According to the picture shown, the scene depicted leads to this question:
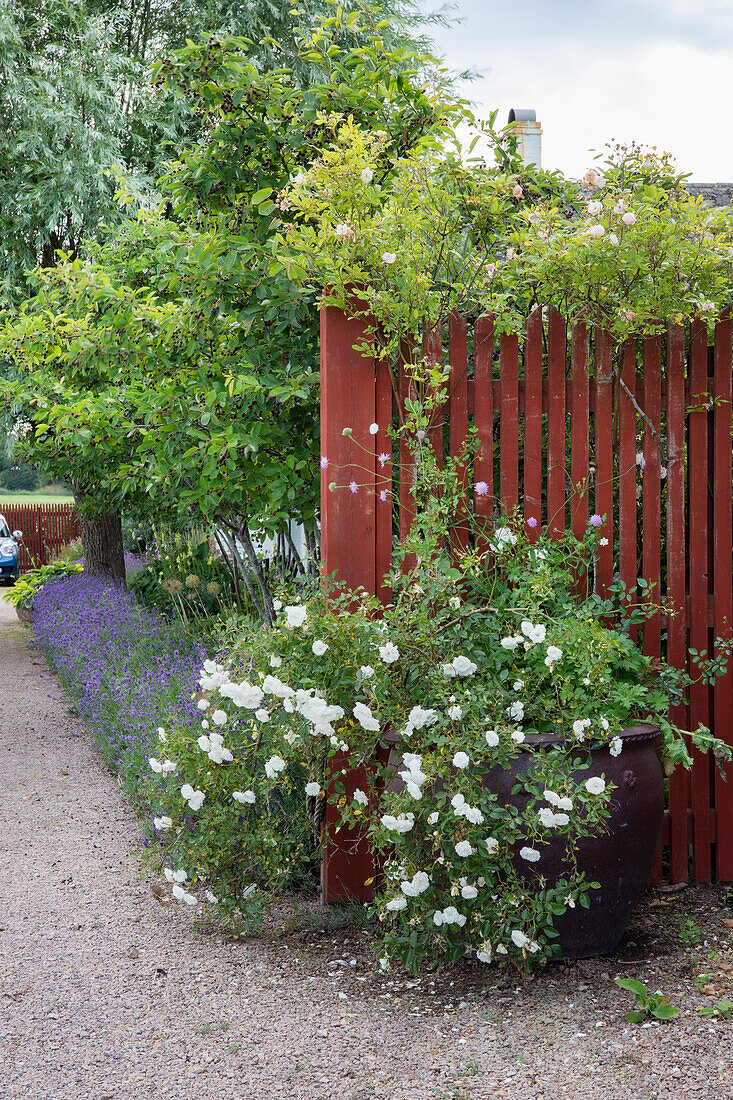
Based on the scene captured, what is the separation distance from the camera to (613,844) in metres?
2.69

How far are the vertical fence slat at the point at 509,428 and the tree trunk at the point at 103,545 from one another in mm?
7361

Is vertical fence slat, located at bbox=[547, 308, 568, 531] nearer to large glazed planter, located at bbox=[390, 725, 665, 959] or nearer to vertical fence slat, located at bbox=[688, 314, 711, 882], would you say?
vertical fence slat, located at bbox=[688, 314, 711, 882]

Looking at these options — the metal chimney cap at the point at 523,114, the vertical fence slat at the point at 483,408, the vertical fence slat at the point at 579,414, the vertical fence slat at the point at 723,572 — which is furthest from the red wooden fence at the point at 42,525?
the vertical fence slat at the point at 723,572

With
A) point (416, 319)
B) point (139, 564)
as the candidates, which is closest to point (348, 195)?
point (416, 319)

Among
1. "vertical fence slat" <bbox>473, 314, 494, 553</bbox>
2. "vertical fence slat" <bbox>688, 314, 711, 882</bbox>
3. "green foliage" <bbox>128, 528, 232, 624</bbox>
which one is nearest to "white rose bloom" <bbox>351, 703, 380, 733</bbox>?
"vertical fence slat" <bbox>473, 314, 494, 553</bbox>

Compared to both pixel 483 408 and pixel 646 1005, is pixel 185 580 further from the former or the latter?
pixel 646 1005

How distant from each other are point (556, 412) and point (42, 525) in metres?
18.5

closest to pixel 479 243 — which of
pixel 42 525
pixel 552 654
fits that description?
pixel 552 654

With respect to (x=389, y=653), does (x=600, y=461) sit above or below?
above

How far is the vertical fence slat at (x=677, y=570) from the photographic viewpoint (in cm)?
325

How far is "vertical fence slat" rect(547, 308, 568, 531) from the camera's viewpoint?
320 centimetres

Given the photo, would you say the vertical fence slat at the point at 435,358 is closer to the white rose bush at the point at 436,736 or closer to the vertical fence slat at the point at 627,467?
the white rose bush at the point at 436,736

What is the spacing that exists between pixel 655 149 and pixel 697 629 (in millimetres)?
1791

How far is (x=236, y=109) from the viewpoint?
361cm
